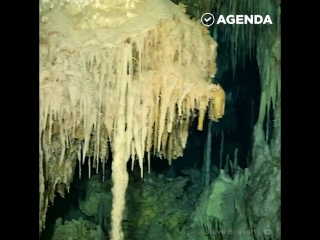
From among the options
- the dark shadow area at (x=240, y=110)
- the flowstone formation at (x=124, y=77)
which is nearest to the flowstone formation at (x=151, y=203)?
the flowstone formation at (x=124, y=77)

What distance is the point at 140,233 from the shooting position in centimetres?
272

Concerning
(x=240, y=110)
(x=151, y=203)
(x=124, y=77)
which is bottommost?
(x=151, y=203)

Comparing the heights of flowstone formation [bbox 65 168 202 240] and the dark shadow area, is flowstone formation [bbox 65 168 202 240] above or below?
below

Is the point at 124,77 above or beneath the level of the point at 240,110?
above

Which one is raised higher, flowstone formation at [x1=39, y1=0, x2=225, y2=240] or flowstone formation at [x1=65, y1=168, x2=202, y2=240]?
flowstone formation at [x1=39, y1=0, x2=225, y2=240]

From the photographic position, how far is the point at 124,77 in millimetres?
2658

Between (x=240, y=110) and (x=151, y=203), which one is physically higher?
(x=240, y=110)

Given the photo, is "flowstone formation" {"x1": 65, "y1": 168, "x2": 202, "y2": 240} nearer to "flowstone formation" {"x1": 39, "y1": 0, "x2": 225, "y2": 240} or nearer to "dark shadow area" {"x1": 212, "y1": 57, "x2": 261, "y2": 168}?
"flowstone formation" {"x1": 39, "y1": 0, "x2": 225, "y2": 240}

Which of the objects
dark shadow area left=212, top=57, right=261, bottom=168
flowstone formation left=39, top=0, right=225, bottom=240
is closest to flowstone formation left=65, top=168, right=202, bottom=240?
flowstone formation left=39, top=0, right=225, bottom=240

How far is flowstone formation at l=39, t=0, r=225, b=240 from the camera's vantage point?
2.64 m

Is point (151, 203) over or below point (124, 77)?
below
